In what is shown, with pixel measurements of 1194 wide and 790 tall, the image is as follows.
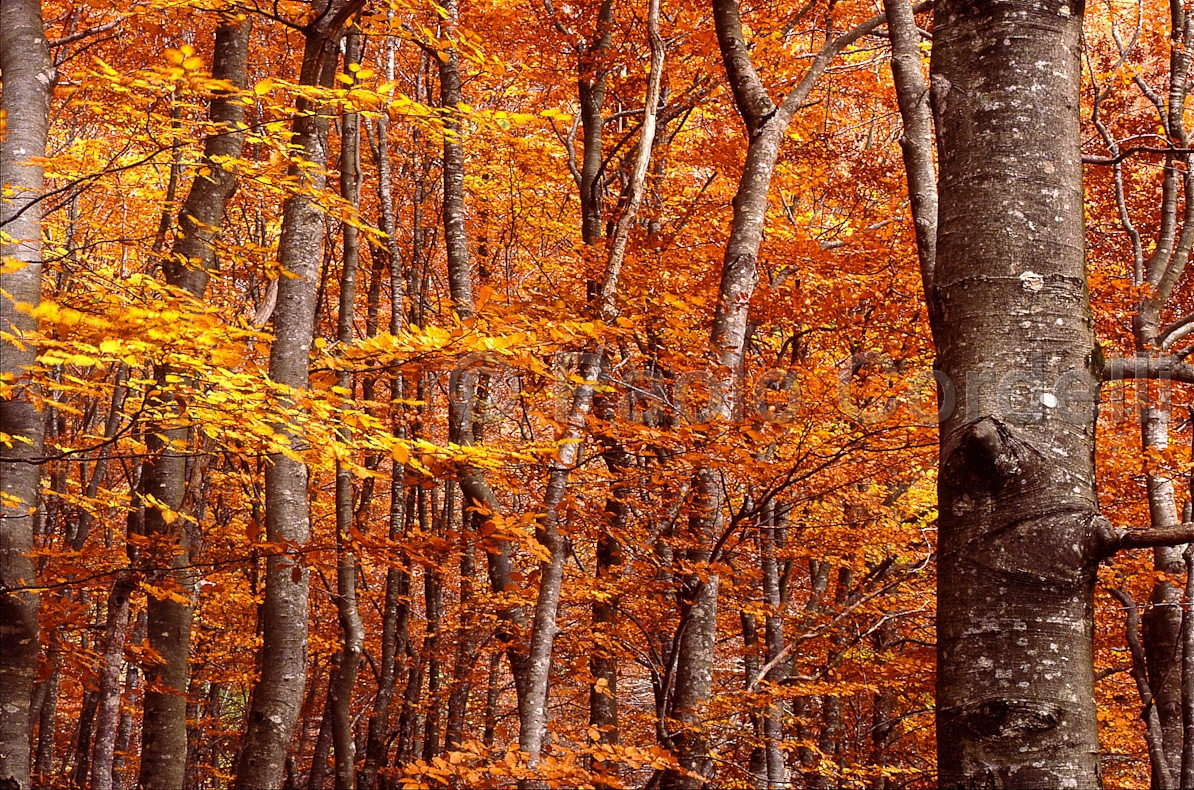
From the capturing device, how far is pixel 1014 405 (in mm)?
1674

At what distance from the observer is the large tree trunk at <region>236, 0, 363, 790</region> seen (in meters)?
6.05

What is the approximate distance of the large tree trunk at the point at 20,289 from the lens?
4.73m

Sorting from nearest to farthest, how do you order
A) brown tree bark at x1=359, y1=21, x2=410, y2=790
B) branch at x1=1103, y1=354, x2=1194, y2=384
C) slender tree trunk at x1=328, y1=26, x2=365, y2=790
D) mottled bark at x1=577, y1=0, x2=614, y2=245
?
1. branch at x1=1103, y1=354, x2=1194, y2=384
2. mottled bark at x1=577, y1=0, x2=614, y2=245
3. slender tree trunk at x1=328, y1=26, x2=365, y2=790
4. brown tree bark at x1=359, y1=21, x2=410, y2=790

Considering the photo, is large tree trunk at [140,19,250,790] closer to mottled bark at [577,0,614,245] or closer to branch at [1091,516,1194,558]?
mottled bark at [577,0,614,245]

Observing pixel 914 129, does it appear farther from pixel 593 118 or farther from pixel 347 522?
pixel 347 522

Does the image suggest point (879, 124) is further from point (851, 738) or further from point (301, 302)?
point (301, 302)

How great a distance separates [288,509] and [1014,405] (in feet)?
18.1

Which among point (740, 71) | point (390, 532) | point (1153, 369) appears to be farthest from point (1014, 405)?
point (390, 532)

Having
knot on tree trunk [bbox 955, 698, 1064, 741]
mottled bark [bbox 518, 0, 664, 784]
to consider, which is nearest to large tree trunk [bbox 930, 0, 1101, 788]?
knot on tree trunk [bbox 955, 698, 1064, 741]

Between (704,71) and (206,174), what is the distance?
23.2ft

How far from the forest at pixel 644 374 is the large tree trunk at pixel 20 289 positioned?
24 mm

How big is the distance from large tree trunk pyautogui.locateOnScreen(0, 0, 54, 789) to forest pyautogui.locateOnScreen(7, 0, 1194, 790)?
2 centimetres

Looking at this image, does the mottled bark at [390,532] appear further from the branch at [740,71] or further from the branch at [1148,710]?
the branch at [1148,710]

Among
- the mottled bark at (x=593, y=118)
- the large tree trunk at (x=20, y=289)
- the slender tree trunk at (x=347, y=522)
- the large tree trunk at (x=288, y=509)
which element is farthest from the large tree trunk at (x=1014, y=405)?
the slender tree trunk at (x=347, y=522)
